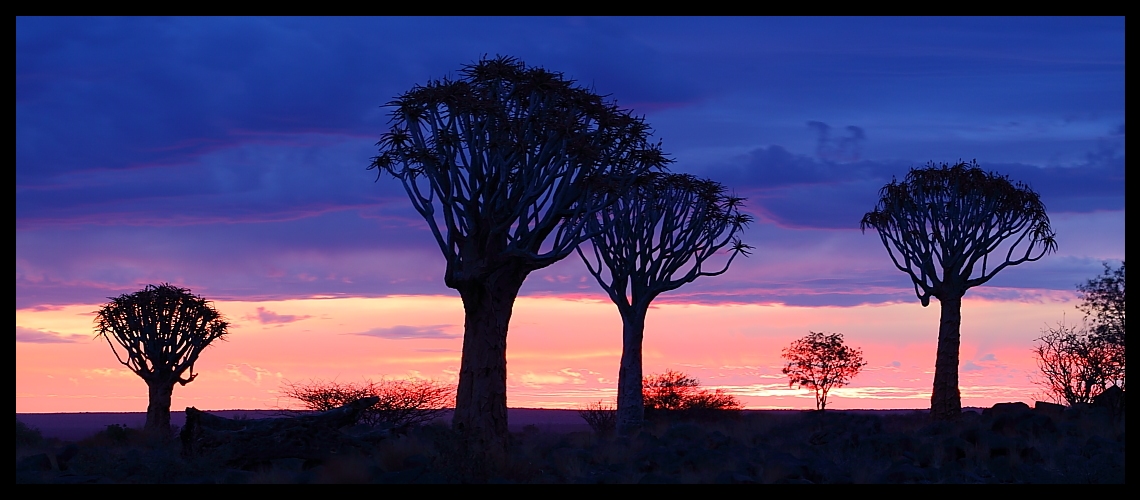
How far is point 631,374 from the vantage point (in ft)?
93.5

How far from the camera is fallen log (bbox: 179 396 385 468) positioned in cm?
1817

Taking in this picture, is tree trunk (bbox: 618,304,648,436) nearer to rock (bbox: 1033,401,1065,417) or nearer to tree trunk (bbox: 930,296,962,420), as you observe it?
tree trunk (bbox: 930,296,962,420)

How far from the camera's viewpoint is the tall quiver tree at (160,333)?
95.0 feet

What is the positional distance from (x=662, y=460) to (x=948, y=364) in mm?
15499

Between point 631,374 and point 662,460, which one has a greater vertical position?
point 631,374

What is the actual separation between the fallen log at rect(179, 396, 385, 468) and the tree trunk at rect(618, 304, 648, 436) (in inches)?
405

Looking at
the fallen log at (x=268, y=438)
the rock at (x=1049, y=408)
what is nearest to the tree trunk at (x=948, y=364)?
the rock at (x=1049, y=408)

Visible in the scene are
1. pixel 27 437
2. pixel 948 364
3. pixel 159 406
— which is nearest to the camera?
pixel 27 437

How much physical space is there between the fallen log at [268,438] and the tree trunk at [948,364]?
19.2m

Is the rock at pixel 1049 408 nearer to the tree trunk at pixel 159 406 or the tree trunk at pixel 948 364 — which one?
the tree trunk at pixel 948 364

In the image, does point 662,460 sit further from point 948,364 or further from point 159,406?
point 159,406

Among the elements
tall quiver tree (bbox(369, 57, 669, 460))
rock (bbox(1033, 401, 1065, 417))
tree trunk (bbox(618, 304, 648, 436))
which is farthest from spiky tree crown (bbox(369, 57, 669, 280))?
rock (bbox(1033, 401, 1065, 417))

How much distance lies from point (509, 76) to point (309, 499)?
405 inches

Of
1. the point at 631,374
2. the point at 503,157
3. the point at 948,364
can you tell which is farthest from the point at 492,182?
the point at 948,364
